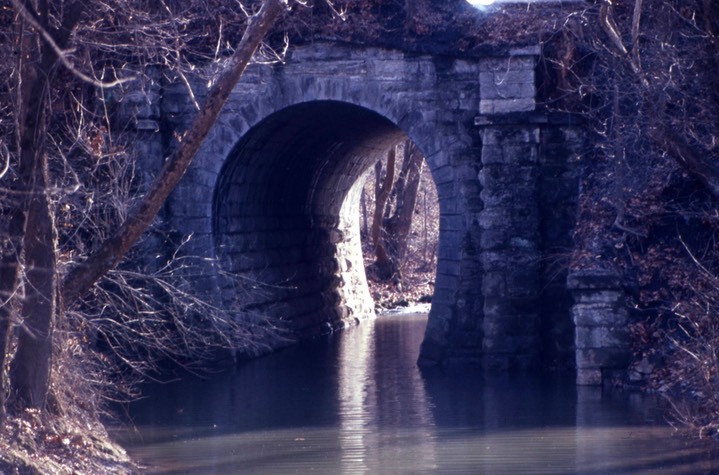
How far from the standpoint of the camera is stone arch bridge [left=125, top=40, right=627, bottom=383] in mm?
14258

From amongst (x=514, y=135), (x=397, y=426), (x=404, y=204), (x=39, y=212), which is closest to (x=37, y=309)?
(x=39, y=212)

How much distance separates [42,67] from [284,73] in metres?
7.75

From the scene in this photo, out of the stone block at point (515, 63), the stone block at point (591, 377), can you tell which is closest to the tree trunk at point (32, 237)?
the stone block at point (591, 377)

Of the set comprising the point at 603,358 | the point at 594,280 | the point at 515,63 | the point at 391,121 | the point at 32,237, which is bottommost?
the point at 603,358

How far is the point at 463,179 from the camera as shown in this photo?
1477 cm

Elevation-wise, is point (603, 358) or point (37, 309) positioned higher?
point (37, 309)

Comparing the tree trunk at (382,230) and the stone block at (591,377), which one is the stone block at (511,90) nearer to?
the stone block at (591,377)

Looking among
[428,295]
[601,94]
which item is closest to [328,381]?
[601,94]

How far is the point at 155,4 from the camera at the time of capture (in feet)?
47.5

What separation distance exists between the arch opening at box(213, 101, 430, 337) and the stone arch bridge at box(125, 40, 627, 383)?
0.08 meters

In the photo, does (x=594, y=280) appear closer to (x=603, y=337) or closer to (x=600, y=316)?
(x=600, y=316)

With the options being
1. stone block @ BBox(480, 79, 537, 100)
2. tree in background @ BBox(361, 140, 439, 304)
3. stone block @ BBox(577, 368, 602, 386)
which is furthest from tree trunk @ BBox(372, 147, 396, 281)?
stone block @ BBox(577, 368, 602, 386)

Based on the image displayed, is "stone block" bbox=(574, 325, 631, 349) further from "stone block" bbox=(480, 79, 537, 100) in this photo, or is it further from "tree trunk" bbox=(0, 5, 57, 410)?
"tree trunk" bbox=(0, 5, 57, 410)

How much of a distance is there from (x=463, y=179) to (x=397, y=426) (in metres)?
4.83
